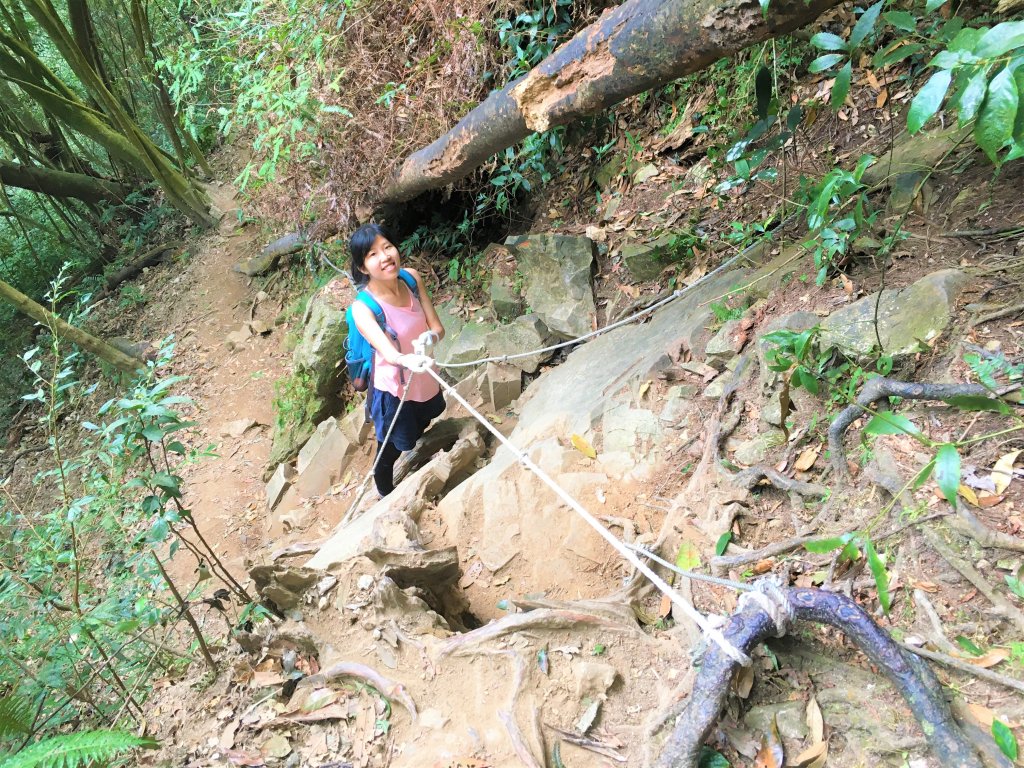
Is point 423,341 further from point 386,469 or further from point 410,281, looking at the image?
point 386,469

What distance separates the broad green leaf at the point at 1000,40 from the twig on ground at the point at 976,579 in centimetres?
141

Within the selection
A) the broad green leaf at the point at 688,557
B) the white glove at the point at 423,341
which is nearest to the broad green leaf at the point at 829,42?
the broad green leaf at the point at 688,557

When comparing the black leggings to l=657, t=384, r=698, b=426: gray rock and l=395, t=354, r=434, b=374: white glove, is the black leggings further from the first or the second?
l=657, t=384, r=698, b=426: gray rock

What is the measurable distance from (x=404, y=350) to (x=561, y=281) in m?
1.68

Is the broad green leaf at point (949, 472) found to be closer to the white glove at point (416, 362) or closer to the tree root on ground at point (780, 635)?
the tree root on ground at point (780, 635)

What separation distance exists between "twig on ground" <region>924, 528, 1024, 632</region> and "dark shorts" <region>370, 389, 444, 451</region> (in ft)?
9.95

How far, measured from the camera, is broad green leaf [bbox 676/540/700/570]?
8.05ft

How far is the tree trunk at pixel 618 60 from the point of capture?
8.00 ft

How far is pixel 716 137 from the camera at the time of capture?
4.38m

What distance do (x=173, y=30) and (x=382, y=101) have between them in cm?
750

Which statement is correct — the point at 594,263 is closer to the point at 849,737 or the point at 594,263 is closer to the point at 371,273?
the point at 371,273

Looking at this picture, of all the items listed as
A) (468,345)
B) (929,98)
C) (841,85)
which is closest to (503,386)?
(468,345)

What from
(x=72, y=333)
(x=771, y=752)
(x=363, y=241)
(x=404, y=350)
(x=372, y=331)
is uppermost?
(x=72, y=333)

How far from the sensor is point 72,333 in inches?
279
